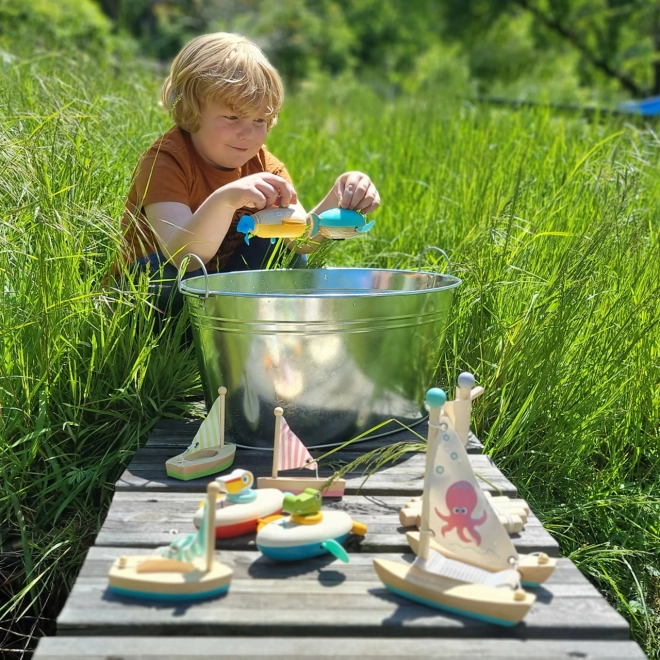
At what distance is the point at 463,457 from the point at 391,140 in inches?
115

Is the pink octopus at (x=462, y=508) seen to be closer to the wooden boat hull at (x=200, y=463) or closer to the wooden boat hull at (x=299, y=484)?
the wooden boat hull at (x=299, y=484)

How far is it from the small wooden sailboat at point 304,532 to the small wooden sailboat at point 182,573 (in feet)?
0.33

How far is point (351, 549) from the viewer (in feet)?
4.45

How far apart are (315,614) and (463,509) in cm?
26

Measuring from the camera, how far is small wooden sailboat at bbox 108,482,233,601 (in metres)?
1.15

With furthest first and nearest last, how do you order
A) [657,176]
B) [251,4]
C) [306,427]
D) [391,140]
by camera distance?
[251,4] → [391,140] → [657,176] → [306,427]

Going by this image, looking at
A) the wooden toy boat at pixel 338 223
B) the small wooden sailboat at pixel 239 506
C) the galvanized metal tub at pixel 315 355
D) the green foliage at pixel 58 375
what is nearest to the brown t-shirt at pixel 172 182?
the green foliage at pixel 58 375

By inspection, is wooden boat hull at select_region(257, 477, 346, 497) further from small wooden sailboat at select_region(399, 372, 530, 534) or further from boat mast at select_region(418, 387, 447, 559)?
boat mast at select_region(418, 387, 447, 559)

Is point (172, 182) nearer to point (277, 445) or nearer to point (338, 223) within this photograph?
point (338, 223)

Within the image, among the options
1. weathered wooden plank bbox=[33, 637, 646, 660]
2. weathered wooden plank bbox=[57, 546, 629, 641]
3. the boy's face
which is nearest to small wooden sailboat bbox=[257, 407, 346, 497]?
weathered wooden plank bbox=[57, 546, 629, 641]

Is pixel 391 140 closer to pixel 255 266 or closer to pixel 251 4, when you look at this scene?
pixel 255 266

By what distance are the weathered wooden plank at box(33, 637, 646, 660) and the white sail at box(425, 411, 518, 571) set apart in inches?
5.2

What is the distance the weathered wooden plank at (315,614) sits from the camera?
1111 millimetres

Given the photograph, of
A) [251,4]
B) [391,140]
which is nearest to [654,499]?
[391,140]
